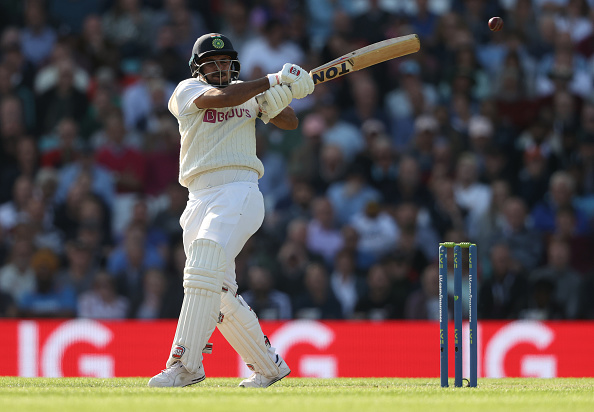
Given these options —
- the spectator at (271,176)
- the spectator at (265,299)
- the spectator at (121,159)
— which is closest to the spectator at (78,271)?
the spectator at (121,159)

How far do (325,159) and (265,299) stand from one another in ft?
6.28

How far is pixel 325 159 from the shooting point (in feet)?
35.8

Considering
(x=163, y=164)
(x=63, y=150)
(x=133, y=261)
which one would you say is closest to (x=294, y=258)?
(x=133, y=261)

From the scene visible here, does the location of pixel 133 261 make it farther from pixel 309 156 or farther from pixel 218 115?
pixel 218 115

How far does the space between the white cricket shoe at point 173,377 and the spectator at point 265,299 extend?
407 centimetres

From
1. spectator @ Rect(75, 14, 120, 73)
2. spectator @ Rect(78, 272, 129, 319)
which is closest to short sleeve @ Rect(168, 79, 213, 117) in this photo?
spectator @ Rect(78, 272, 129, 319)

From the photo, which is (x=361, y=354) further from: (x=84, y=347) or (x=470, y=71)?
(x=470, y=71)

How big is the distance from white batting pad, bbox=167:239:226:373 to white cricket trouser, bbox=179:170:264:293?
0.09m

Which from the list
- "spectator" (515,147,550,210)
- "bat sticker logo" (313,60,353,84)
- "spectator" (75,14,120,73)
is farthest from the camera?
"spectator" (75,14,120,73)

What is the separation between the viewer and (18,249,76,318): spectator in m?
10.1

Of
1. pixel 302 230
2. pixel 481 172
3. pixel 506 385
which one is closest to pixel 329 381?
pixel 506 385

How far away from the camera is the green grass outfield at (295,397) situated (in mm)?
4527

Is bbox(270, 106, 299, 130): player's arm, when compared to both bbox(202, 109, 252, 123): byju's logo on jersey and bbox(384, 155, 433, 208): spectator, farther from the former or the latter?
bbox(384, 155, 433, 208): spectator

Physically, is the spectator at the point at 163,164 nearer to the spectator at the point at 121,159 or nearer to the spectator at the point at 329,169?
the spectator at the point at 121,159
